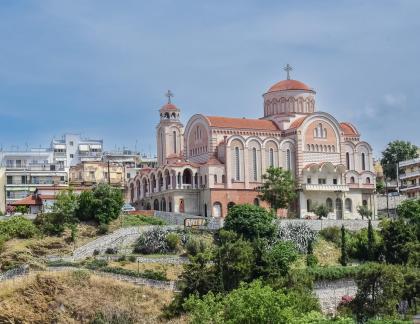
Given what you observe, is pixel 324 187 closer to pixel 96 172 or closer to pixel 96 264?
pixel 96 264

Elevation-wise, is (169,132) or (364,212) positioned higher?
(169,132)

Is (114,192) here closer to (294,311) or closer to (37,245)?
(37,245)

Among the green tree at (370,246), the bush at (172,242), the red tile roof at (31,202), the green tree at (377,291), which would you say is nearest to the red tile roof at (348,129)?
the green tree at (370,246)

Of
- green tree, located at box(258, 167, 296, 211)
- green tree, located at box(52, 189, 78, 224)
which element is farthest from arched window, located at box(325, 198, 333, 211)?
green tree, located at box(52, 189, 78, 224)

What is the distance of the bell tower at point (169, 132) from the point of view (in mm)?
92750

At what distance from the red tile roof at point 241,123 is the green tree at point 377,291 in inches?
1126

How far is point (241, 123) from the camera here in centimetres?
8844

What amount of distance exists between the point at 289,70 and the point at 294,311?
45.6 metres

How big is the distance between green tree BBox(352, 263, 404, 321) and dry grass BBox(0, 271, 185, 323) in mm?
11814

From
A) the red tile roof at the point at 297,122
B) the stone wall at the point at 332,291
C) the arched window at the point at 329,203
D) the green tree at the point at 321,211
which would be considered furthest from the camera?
the red tile roof at the point at 297,122

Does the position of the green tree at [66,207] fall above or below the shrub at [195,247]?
above

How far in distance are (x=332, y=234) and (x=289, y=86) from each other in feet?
62.7

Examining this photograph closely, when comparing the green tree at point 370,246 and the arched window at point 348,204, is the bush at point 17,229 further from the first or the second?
the arched window at point 348,204

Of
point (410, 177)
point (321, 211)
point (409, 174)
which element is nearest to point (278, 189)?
point (321, 211)
